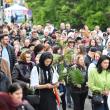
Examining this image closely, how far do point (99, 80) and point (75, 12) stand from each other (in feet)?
89.1

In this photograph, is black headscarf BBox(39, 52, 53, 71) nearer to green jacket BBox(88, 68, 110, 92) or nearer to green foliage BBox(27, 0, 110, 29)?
green jacket BBox(88, 68, 110, 92)

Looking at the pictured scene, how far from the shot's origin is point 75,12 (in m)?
36.6

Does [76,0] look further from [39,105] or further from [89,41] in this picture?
[39,105]

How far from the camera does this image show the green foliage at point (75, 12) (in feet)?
115

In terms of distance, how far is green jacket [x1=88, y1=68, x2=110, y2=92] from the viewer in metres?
9.62

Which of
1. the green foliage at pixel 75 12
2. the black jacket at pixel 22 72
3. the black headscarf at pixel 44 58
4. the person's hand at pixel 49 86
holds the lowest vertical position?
the green foliage at pixel 75 12

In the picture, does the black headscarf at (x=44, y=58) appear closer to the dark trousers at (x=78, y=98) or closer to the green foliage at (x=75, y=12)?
the dark trousers at (x=78, y=98)

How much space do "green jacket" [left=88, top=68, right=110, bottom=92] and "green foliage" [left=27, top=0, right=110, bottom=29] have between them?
986 inches

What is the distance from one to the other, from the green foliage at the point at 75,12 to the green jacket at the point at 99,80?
2504cm

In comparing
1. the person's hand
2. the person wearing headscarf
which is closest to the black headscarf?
the person wearing headscarf

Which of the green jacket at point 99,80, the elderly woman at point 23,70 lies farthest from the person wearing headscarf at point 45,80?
the green jacket at point 99,80

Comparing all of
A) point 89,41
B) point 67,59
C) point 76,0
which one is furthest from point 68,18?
point 67,59

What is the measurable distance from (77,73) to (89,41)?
6362mm

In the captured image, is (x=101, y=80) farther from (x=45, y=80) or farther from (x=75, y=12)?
(x=75, y=12)
